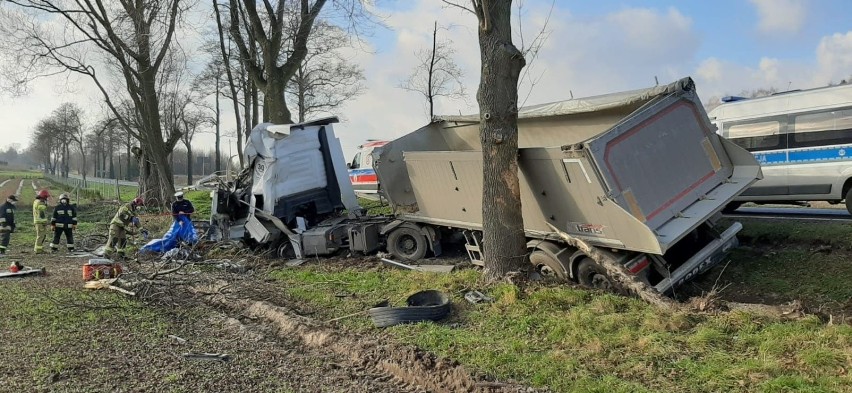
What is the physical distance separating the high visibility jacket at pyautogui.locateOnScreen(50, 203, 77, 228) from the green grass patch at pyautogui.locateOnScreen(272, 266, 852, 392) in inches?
370

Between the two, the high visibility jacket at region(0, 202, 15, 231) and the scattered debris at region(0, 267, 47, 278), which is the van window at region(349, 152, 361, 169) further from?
the scattered debris at region(0, 267, 47, 278)

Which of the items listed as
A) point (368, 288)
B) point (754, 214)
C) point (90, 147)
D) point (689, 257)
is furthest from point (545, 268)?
point (90, 147)

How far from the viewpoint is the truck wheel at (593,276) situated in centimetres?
664

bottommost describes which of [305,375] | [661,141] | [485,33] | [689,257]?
[305,375]

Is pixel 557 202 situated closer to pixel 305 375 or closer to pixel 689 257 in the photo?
pixel 689 257

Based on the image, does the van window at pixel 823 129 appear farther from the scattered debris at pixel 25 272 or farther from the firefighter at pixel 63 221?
the firefighter at pixel 63 221

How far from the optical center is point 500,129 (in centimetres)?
662

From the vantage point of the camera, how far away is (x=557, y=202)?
7.07 meters

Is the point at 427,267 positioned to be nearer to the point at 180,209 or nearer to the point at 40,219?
the point at 180,209

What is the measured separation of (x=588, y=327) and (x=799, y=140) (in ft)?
24.9

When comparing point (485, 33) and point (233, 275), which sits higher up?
point (485, 33)

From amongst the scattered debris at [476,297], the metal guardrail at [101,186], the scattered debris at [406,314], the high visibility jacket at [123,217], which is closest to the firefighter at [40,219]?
the high visibility jacket at [123,217]

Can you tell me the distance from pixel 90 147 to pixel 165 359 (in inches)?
2185

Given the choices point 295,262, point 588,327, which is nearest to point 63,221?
point 295,262
